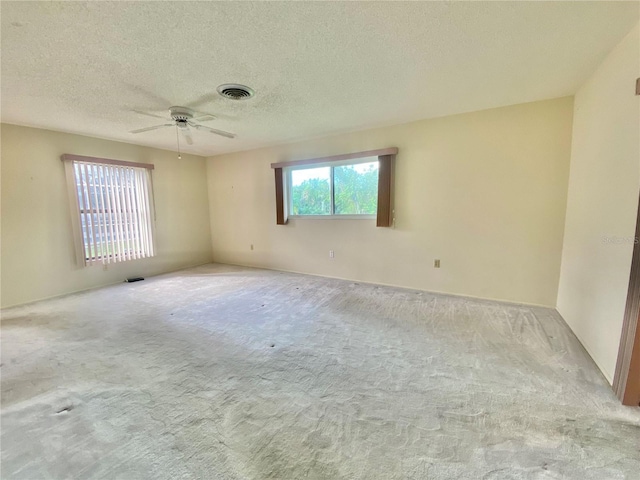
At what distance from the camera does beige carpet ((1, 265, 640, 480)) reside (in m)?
1.25

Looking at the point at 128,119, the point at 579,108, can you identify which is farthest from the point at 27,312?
the point at 579,108

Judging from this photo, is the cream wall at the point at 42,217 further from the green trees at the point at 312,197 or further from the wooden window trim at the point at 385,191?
the wooden window trim at the point at 385,191

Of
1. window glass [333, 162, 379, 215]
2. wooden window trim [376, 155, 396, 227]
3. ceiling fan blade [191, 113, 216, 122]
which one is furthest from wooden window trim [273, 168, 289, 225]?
wooden window trim [376, 155, 396, 227]

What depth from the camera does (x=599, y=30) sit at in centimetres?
171

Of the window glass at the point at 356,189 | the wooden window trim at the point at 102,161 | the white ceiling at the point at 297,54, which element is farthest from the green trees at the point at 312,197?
the wooden window trim at the point at 102,161

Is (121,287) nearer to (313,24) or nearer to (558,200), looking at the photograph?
(313,24)

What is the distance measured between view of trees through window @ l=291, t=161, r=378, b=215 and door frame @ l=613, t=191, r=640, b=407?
2640 mm

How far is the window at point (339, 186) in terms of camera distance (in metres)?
3.74

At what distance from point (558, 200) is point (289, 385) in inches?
131

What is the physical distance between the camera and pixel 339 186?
4258mm

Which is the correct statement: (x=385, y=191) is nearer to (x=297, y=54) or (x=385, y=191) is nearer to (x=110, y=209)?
(x=297, y=54)

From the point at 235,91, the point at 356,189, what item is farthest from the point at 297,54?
the point at 356,189

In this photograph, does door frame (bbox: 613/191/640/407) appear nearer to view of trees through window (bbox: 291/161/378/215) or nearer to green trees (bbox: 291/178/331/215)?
view of trees through window (bbox: 291/161/378/215)

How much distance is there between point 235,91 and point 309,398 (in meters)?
2.63
